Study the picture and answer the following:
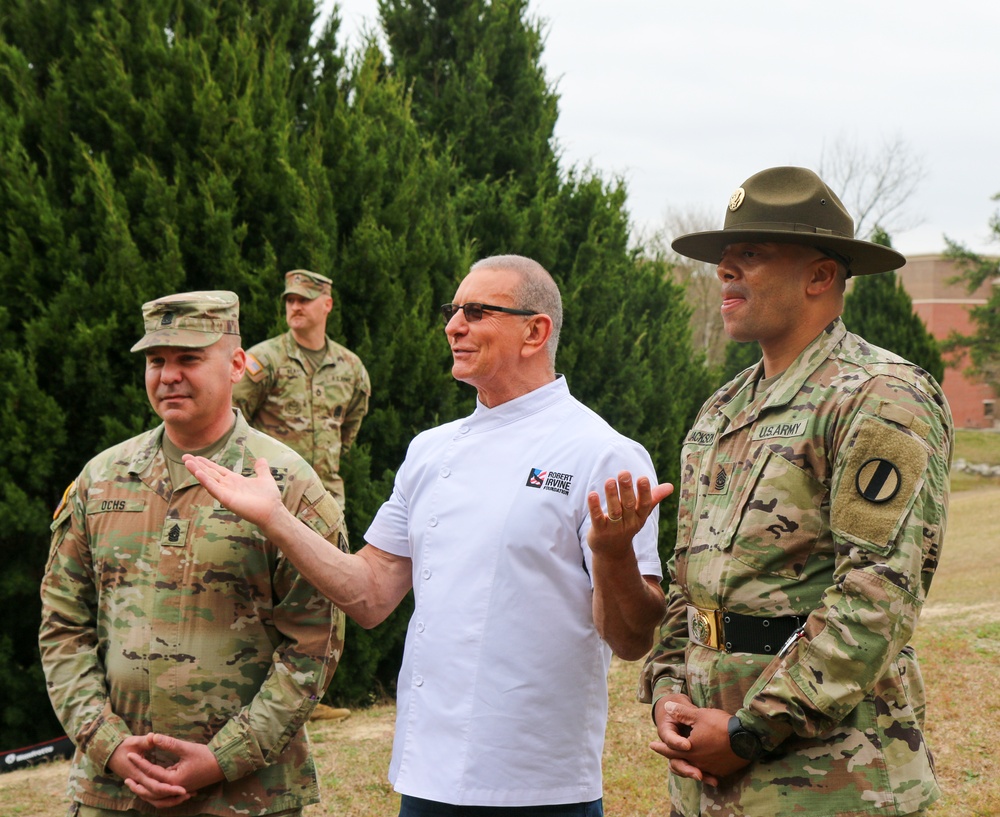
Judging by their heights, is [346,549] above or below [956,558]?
above

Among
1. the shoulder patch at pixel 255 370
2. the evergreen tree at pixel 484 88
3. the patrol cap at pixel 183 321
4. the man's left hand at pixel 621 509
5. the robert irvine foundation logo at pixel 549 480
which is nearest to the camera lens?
the man's left hand at pixel 621 509

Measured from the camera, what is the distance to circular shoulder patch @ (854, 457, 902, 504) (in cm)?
242

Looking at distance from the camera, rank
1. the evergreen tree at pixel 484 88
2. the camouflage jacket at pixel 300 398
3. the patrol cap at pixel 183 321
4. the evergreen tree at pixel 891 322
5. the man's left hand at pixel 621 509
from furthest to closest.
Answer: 1. the evergreen tree at pixel 891 322
2. the evergreen tree at pixel 484 88
3. the camouflage jacket at pixel 300 398
4. the patrol cap at pixel 183 321
5. the man's left hand at pixel 621 509

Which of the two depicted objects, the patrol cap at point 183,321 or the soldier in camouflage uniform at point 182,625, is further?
the patrol cap at point 183,321

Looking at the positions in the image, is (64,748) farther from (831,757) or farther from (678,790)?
(831,757)

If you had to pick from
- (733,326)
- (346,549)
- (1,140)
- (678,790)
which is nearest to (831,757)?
(678,790)

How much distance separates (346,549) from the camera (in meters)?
3.38

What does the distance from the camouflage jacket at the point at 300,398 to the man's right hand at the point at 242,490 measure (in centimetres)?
452

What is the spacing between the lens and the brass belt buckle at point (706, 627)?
106 inches

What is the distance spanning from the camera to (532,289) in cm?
314

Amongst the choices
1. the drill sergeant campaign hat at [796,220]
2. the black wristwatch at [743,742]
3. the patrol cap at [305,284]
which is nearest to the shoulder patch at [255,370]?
the patrol cap at [305,284]

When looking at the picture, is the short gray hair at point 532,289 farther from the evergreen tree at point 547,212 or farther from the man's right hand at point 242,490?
the evergreen tree at point 547,212

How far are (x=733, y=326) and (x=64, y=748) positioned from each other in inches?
232

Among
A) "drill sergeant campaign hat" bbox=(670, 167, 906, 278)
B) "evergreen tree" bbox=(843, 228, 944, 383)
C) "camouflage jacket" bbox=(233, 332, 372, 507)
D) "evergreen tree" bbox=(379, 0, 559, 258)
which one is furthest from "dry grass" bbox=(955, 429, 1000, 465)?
"drill sergeant campaign hat" bbox=(670, 167, 906, 278)
